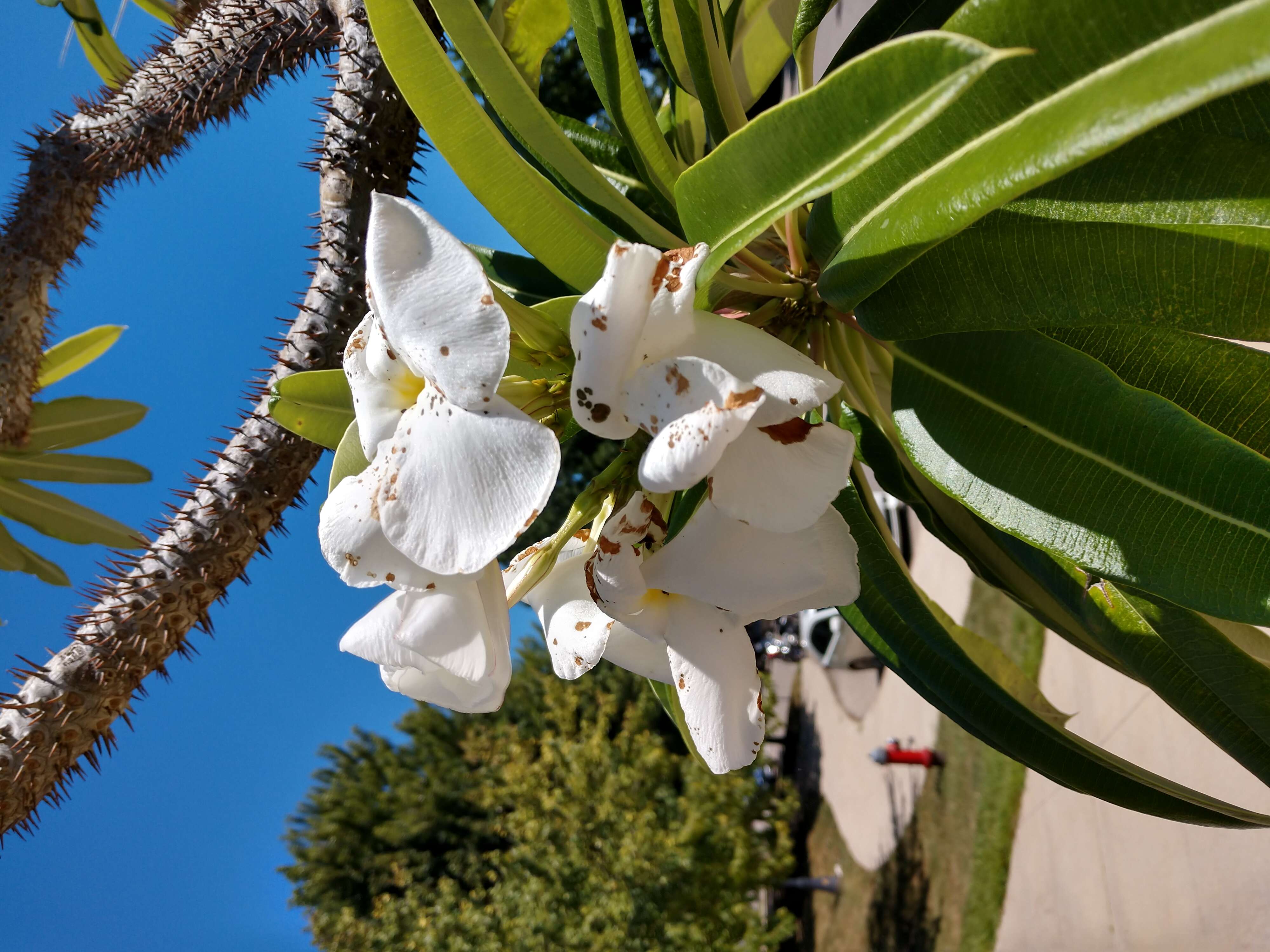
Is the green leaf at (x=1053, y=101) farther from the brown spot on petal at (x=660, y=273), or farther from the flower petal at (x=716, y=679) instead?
the flower petal at (x=716, y=679)

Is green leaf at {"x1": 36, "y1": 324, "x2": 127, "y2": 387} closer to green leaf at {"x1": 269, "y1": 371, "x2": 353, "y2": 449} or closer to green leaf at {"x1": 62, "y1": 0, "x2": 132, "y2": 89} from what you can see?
green leaf at {"x1": 62, "y1": 0, "x2": 132, "y2": 89}

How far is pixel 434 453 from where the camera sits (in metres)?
0.49

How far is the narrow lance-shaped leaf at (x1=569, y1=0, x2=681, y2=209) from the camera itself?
2.56ft

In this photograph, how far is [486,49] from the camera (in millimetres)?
728

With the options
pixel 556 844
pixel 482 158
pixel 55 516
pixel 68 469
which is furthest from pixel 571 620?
pixel 556 844

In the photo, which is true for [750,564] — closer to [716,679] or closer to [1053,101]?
[716,679]

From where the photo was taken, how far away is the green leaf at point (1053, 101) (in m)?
0.33

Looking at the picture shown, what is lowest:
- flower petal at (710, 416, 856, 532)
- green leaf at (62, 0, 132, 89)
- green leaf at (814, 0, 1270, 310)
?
flower petal at (710, 416, 856, 532)

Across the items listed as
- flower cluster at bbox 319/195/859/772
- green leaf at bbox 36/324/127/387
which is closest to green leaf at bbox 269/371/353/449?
flower cluster at bbox 319/195/859/772

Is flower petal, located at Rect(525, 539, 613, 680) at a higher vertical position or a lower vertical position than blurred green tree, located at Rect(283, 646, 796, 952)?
lower

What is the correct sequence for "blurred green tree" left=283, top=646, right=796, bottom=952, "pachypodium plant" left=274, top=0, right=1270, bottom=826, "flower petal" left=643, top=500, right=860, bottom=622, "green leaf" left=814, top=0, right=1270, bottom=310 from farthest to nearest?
1. "blurred green tree" left=283, top=646, right=796, bottom=952
2. "flower petal" left=643, top=500, right=860, bottom=622
3. "pachypodium plant" left=274, top=0, right=1270, bottom=826
4. "green leaf" left=814, top=0, right=1270, bottom=310

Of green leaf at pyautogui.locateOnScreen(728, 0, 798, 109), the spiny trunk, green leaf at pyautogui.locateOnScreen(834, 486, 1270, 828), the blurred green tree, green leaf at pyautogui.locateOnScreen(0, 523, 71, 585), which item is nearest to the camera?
green leaf at pyautogui.locateOnScreen(834, 486, 1270, 828)

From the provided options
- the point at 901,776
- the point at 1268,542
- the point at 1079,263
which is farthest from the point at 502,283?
the point at 901,776

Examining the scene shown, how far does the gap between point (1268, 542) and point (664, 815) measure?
813 centimetres
